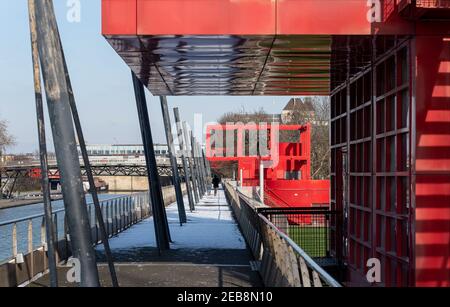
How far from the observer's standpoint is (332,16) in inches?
373

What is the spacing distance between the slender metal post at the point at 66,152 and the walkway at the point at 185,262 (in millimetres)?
2740

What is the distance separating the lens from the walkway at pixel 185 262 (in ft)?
37.0

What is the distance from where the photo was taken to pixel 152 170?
1722 centimetres

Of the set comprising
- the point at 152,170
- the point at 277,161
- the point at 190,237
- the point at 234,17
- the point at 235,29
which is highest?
the point at 234,17

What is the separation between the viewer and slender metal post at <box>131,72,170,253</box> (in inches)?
624

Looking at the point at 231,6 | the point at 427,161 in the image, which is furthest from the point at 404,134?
the point at 231,6

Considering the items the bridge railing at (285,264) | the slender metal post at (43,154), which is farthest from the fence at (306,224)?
the slender metal post at (43,154)

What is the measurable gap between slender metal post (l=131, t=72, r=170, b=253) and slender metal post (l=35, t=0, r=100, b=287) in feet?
22.8

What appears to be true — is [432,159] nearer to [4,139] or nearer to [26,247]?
[26,247]

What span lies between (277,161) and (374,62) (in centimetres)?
4883

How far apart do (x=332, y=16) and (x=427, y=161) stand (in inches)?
90.4

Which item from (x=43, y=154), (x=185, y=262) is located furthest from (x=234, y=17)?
(x=185, y=262)

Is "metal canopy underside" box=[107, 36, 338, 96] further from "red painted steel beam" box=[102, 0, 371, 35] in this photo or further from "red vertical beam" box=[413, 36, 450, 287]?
"red vertical beam" box=[413, 36, 450, 287]

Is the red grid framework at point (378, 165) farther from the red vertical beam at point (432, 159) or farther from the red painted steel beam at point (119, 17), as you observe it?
the red painted steel beam at point (119, 17)
